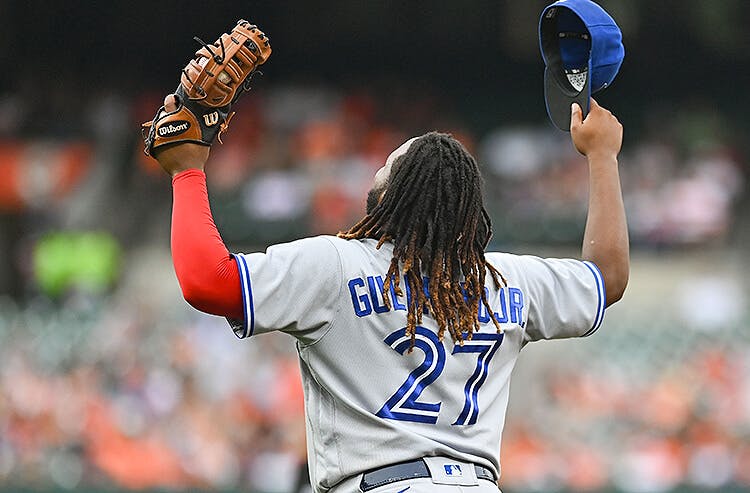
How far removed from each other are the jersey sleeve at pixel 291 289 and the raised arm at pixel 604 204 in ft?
2.33

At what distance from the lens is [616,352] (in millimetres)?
11102

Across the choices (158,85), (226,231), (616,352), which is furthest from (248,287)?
(158,85)

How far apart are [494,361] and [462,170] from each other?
41cm

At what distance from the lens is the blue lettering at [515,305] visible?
2626mm

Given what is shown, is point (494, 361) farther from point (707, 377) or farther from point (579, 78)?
point (707, 377)

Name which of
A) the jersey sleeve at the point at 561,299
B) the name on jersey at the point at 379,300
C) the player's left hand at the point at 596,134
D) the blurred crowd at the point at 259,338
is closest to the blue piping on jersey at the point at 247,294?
the name on jersey at the point at 379,300

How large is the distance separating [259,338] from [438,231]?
7832 millimetres

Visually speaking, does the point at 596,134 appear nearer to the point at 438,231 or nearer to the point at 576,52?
the point at 576,52

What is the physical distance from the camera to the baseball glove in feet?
8.13

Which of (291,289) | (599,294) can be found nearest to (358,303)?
(291,289)

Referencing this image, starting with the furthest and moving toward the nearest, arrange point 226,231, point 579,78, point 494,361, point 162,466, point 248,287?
point 226,231 < point 162,466 < point 579,78 < point 494,361 < point 248,287

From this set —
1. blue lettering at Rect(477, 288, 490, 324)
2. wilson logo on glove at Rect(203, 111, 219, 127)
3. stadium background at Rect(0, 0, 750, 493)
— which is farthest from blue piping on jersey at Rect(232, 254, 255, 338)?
stadium background at Rect(0, 0, 750, 493)

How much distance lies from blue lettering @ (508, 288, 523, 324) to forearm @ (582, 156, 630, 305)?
28 centimetres

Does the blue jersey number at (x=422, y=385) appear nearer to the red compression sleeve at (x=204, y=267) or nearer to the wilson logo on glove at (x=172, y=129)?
the red compression sleeve at (x=204, y=267)
